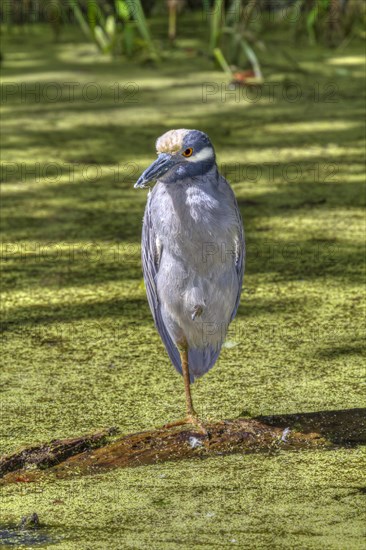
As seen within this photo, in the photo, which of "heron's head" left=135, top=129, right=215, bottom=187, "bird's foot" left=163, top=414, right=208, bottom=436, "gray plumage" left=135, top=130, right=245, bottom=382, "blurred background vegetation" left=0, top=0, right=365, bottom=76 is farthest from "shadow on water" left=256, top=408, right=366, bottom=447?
"blurred background vegetation" left=0, top=0, right=365, bottom=76

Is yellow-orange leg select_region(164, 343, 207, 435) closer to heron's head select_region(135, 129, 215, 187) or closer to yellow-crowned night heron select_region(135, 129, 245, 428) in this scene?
yellow-crowned night heron select_region(135, 129, 245, 428)

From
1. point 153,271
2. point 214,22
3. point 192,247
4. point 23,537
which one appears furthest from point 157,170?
point 214,22

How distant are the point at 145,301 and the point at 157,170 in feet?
3.82

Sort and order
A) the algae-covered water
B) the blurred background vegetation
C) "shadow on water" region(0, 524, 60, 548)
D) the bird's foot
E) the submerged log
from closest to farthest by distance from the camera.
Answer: "shadow on water" region(0, 524, 60, 548), the algae-covered water, the submerged log, the bird's foot, the blurred background vegetation

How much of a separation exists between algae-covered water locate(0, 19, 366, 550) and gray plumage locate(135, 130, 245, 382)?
0.75 ft

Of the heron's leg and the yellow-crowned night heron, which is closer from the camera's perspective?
the yellow-crowned night heron

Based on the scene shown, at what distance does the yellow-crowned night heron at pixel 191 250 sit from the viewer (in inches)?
107

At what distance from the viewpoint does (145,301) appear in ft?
12.4

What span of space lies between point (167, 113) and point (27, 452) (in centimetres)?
357

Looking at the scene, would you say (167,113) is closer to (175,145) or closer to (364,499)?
(175,145)

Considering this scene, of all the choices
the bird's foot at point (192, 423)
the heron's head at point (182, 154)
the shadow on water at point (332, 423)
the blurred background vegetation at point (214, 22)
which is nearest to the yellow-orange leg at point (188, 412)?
the bird's foot at point (192, 423)

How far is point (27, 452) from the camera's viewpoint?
2645 millimetres

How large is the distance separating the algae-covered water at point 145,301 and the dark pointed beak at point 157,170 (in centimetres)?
67

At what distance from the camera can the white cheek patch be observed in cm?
271
